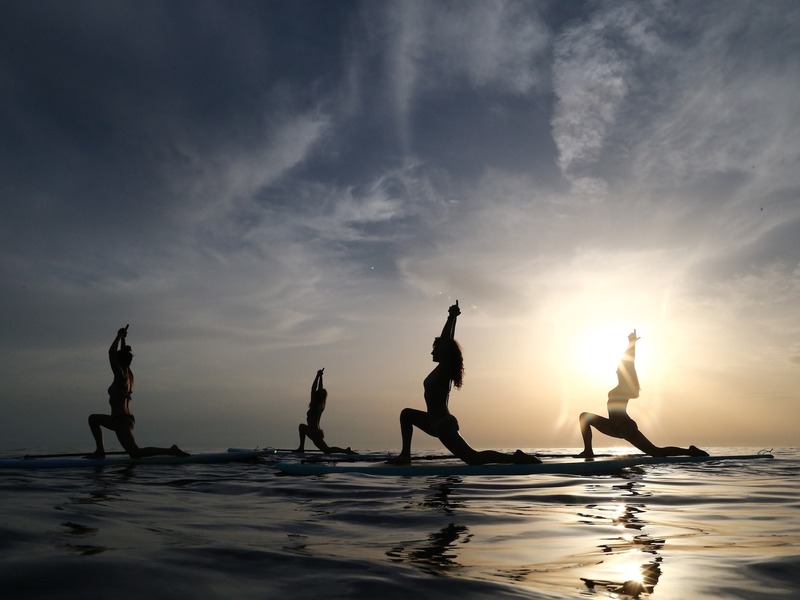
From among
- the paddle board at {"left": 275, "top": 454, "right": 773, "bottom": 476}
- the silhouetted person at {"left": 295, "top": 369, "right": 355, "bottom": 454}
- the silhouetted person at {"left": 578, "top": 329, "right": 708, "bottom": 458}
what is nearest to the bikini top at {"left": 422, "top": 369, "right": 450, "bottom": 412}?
the paddle board at {"left": 275, "top": 454, "right": 773, "bottom": 476}

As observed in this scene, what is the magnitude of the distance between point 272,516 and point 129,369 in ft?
30.8

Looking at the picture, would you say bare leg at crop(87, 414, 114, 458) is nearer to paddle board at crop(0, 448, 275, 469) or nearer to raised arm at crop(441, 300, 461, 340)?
paddle board at crop(0, 448, 275, 469)

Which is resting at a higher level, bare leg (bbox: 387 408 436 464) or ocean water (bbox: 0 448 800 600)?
bare leg (bbox: 387 408 436 464)

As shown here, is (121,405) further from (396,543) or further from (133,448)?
(396,543)

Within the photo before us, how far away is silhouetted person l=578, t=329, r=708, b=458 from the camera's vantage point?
1405 centimetres

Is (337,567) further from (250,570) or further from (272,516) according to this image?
(272,516)

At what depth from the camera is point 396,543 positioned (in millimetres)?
3750

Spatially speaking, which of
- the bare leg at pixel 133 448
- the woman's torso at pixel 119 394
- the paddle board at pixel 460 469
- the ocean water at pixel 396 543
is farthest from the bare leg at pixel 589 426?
the woman's torso at pixel 119 394

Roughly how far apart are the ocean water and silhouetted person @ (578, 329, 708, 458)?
661cm

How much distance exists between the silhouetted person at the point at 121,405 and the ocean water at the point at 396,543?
5.46m

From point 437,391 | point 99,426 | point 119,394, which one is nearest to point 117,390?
point 119,394

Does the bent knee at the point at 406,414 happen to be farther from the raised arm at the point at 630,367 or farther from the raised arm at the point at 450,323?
the raised arm at the point at 630,367

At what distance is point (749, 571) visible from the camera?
2.98 meters

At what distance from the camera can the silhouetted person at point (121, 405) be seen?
12.7 m
